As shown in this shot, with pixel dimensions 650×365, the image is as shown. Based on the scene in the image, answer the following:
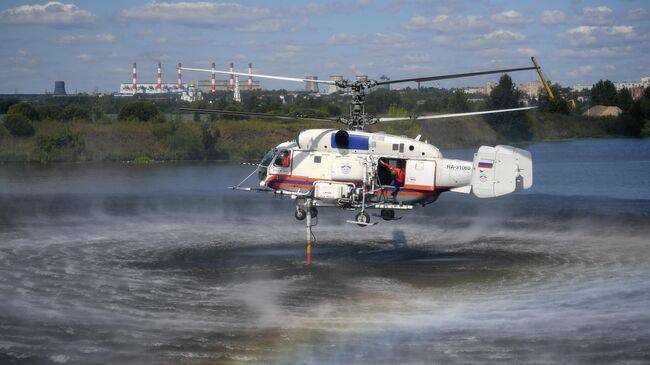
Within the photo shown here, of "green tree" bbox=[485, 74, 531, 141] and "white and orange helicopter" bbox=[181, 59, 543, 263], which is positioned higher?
"green tree" bbox=[485, 74, 531, 141]

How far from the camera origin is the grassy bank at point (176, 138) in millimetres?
60406

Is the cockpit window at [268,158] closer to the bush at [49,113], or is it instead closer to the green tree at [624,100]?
the bush at [49,113]

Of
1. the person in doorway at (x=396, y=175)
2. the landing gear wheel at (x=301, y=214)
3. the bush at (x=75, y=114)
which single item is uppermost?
the bush at (x=75, y=114)

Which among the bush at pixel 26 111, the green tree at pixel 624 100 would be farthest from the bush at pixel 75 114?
the green tree at pixel 624 100

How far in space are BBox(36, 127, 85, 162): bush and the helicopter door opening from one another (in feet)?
130

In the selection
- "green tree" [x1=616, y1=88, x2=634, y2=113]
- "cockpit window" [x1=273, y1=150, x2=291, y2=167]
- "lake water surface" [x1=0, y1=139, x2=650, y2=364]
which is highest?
"green tree" [x1=616, y1=88, x2=634, y2=113]

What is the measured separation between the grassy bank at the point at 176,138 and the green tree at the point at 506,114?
86 centimetres

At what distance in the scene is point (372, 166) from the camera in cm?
2484

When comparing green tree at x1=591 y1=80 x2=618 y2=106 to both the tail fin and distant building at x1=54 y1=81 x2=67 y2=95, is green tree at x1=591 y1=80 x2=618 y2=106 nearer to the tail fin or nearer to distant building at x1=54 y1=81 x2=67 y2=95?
distant building at x1=54 y1=81 x2=67 y2=95

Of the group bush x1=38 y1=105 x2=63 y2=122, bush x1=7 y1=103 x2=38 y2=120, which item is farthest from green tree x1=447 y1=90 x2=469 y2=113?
bush x1=7 y1=103 x2=38 y2=120

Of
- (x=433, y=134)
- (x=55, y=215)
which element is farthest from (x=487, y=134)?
(x=55, y=215)

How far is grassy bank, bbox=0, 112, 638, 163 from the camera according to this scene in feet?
198

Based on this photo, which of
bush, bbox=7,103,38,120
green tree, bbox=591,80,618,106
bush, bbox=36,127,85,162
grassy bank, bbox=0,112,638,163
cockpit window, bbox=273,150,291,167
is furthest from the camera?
green tree, bbox=591,80,618,106

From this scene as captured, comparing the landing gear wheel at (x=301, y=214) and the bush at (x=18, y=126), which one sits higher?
the bush at (x=18, y=126)
